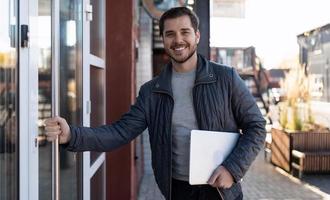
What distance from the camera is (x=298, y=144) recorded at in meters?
8.04

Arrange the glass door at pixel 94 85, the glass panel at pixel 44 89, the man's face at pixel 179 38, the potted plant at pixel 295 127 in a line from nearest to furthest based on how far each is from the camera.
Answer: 1. the man's face at pixel 179 38
2. the glass panel at pixel 44 89
3. the glass door at pixel 94 85
4. the potted plant at pixel 295 127

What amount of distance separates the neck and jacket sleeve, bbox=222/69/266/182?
0.19m

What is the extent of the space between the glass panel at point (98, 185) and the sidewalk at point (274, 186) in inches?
73.6

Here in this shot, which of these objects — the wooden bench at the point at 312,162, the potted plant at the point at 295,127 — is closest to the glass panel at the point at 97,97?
the wooden bench at the point at 312,162

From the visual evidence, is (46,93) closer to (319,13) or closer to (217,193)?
(217,193)

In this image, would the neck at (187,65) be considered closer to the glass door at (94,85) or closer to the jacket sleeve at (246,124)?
the jacket sleeve at (246,124)

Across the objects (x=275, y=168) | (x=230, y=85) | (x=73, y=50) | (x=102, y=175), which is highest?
(x=73, y=50)

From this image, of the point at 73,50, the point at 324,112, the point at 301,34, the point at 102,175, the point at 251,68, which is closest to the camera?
the point at 73,50

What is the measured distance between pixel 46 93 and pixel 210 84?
87 centimetres

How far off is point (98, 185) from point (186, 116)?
7.96 ft

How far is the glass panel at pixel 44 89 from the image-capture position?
242 centimetres

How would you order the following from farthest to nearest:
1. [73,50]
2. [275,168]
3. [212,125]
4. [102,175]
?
[275,168] → [102,175] → [73,50] → [212,125]

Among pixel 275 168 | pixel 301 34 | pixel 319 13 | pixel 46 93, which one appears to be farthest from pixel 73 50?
pixel 301 34

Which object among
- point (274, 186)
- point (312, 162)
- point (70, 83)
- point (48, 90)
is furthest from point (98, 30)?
point (312, 162)
